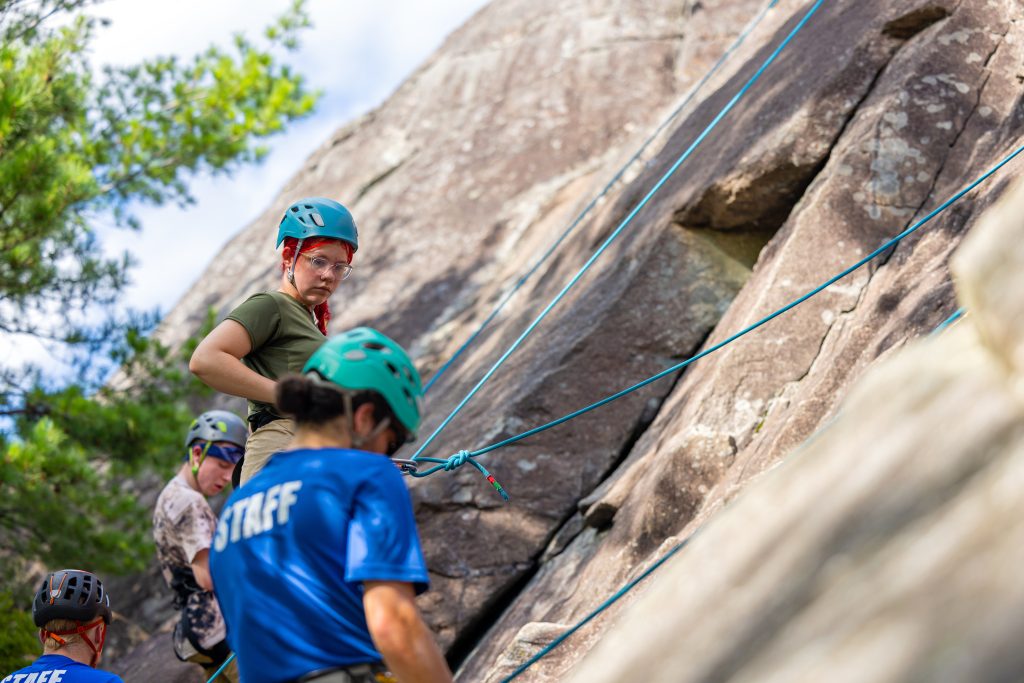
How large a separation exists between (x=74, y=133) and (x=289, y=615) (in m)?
11.3

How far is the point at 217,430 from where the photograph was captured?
5.22 meters

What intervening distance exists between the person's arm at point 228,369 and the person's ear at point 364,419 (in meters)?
1.31

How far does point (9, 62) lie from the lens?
949 centimetres

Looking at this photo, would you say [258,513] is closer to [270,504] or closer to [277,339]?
[270,504]

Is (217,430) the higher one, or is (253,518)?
(253,518)

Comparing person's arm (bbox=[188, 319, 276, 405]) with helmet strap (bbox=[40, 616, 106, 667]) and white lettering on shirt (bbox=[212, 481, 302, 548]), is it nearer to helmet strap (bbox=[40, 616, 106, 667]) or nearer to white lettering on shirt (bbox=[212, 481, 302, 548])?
helmet strap (bbox=[40, 616, 106, 667])

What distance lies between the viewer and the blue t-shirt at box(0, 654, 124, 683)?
3818 millimetres

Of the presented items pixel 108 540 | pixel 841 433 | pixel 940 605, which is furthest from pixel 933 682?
pixel 108 540

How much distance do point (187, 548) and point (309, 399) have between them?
276cm

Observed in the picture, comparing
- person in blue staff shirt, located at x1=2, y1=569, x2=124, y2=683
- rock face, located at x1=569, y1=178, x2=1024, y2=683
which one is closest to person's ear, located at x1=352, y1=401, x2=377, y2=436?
rock face, located at x1=569, y1=178, x2=1024, y2=683

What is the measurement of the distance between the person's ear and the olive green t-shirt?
1.44 m

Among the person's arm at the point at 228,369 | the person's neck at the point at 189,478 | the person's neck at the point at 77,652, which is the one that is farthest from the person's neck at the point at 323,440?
the person's neck at the point at 189,478

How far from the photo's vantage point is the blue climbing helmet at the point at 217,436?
17.1 feet

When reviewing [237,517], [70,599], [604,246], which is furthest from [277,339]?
[604,246]
